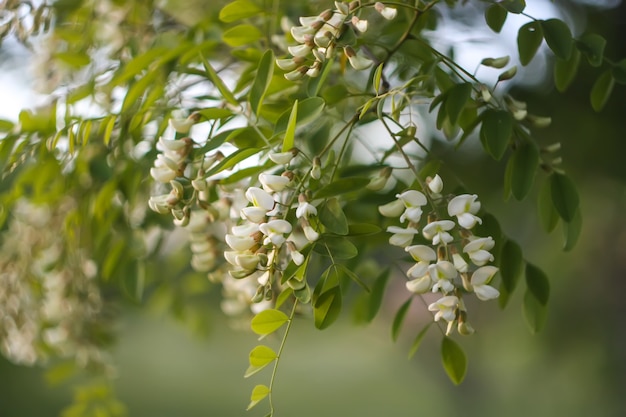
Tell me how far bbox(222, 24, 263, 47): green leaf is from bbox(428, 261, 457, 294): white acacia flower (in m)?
0.25

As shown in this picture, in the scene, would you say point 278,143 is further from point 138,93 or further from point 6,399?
point 6,399

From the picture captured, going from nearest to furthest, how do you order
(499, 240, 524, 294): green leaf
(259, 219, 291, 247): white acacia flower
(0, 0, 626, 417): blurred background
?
(259, 219, 291, 247): white acacia flower < (499, 240, 524, 294): green leaf < (0, 0, 626, 417): blurred background

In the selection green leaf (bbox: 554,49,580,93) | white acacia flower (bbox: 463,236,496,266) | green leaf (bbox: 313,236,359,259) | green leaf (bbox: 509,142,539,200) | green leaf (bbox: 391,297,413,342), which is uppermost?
white acacia flower (bbox: 463,236,496,266)

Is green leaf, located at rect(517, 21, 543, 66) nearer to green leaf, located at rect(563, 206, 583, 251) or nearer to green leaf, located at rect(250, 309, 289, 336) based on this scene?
green leaf, located at rect(563, 206, 583, 251)

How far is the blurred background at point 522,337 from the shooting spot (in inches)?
43.4

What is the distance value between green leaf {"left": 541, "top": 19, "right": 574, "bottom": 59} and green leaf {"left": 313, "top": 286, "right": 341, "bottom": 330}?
214mm

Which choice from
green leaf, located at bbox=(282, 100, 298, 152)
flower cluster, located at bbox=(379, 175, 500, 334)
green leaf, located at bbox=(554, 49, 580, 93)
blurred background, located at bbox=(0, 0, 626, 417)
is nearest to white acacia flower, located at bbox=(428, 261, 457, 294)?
flower cluster, located at bbox=(379, 175, 500, 334)

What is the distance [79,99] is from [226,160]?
23 centimetres

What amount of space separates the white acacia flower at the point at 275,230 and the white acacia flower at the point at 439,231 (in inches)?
3.0

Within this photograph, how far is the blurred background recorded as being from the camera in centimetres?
110

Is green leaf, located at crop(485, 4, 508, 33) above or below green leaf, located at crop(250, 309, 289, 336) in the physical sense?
above

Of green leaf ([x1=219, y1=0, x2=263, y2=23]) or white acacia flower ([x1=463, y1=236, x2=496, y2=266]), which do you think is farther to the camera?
green leaf ([x1=219, y1=0, x2=263, y2=23])

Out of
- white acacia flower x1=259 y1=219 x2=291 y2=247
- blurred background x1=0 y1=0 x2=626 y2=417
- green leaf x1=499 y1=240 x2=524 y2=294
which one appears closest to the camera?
white acacia flower x1=259 y1=219 x2=291 y2=247

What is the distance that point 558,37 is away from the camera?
1.49 ft
